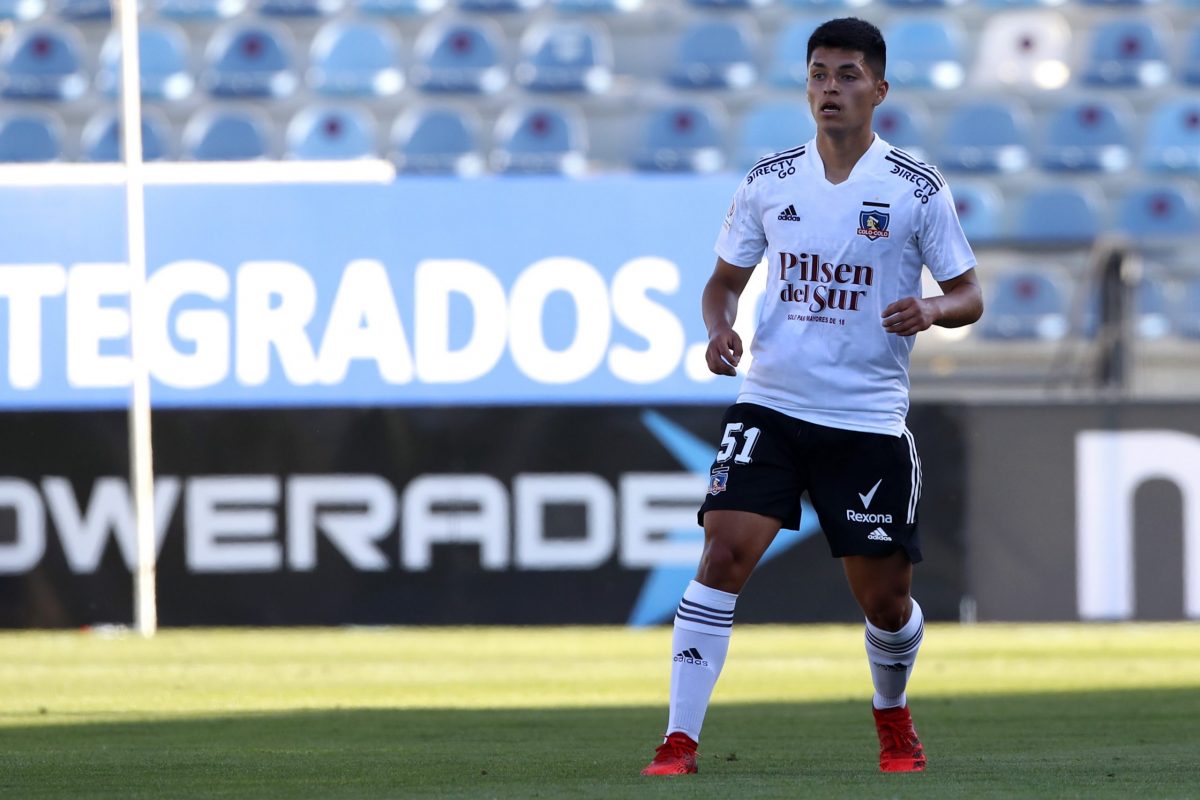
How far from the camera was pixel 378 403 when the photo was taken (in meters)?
12.0

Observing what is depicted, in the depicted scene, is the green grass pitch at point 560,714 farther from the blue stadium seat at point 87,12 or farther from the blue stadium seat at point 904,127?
the blue stadium seat at point 87,12

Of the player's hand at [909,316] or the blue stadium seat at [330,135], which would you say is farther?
the blue stadium seat at [330,135]

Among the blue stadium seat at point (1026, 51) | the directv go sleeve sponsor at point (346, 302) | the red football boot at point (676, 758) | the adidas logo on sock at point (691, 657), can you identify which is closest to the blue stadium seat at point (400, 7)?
the blue stadium seat at point (1026, 51)

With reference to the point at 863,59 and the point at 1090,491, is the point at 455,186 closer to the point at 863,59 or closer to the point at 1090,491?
the point at 1090,491

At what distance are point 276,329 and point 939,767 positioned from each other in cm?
741

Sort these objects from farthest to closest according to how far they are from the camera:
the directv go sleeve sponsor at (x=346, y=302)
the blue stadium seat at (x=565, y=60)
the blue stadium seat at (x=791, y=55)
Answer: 1. the blue stadium seat at (x=791, y=55)
2. the blue stadium seat at (x=565, y=60)
3. the directv go sleeve sponsor at (x=346, y=302)

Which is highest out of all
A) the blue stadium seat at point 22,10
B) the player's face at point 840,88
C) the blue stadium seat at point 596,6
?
the blue stadium seat at point 22,10

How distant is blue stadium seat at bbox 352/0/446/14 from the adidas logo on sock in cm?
1341

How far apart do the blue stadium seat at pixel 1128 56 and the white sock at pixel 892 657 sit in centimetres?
1297

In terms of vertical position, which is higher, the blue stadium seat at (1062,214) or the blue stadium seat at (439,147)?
the blue stadium seat at (439,147)

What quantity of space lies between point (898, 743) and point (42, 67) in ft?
45.6

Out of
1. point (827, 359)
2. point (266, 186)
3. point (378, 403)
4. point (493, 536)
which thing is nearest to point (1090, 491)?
point (493, 536)

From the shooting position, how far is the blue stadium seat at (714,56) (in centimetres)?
1736

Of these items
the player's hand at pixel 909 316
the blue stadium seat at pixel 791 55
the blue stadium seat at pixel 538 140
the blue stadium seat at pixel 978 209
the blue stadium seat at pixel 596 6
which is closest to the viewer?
the player's hand at pixel 909 316
